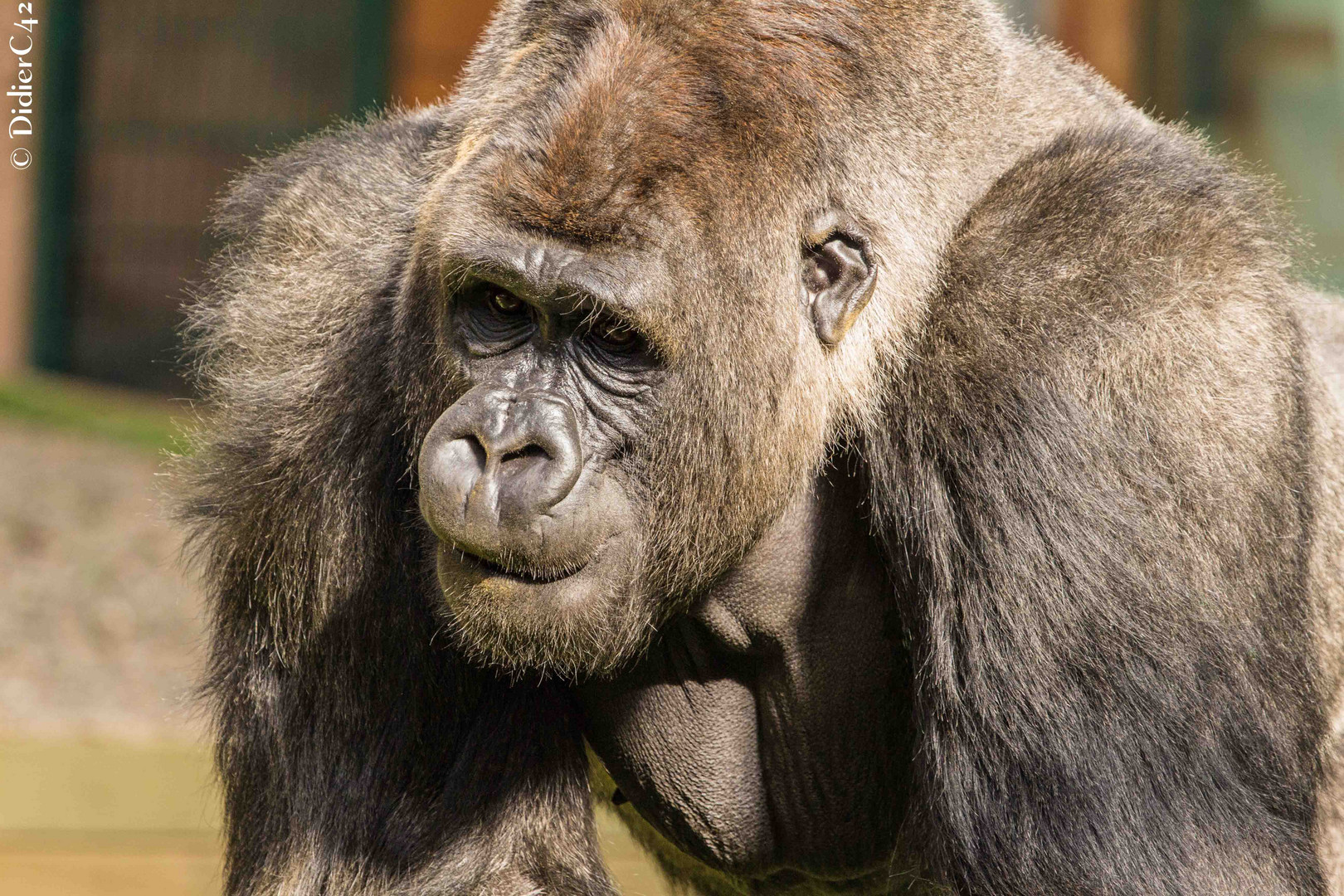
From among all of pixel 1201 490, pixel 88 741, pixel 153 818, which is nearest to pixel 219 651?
pixel 1201 490

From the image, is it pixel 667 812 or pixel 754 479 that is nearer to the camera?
pixel 754 479

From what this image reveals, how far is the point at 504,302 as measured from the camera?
3197 mm

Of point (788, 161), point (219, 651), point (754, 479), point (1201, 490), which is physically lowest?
point (219, 651)

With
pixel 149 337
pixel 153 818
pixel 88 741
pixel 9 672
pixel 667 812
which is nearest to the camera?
pixel 667 812

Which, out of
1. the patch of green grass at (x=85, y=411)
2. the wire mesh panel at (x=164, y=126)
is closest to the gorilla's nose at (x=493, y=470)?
the patch of green grass at (x=85, y=411)

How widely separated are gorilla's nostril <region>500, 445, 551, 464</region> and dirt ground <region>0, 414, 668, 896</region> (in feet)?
5.11

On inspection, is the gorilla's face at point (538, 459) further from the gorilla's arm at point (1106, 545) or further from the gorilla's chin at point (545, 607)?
the gorilla's arm at point (1106, 545)

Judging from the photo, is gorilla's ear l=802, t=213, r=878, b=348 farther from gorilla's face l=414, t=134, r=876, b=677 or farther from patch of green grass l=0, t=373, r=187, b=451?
patch of green grass l=0, t=373, r=187, b=451

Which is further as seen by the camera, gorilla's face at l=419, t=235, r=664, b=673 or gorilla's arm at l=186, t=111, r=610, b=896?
gorilla's arm at l=186, t=111, r=610, b=896

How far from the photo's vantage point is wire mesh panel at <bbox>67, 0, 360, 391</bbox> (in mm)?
12234

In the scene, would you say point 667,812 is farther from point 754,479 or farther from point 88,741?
point 88,741

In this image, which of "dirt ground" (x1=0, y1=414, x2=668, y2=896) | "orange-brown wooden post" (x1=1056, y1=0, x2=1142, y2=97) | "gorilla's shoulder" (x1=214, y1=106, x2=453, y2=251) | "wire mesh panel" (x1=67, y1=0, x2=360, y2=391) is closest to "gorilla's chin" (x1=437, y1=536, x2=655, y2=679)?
"gorilla's shoulder" (x1=214, y1=106, x2=453, y2=251)

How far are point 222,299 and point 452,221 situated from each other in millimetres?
1250

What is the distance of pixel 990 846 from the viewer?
3.10 m
